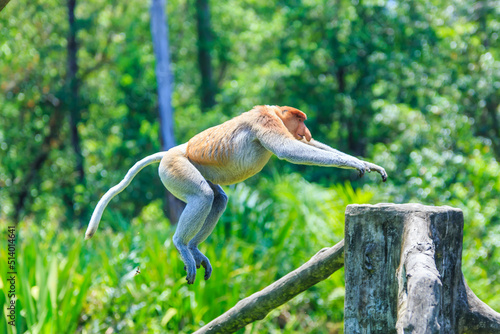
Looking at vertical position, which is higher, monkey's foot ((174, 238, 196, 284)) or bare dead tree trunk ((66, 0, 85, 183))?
bare dead tree trunk ((66, 0, 85, 183))

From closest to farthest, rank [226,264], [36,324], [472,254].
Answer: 1. [36,324]
2. [226,264]
3. [472,254]

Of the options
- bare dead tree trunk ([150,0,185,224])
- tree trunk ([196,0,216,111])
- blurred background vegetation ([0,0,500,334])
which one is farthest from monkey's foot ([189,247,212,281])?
tree trunk ([196,0,216,111])

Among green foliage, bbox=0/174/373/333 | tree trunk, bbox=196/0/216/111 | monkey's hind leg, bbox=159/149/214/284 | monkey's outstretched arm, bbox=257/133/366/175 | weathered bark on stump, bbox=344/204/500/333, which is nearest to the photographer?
weathered bark on stump, bbox=344/204/500/333

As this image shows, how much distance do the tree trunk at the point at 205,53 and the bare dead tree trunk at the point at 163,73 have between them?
5677mm

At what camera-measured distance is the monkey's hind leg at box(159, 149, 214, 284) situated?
219 cm

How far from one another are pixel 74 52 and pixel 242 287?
7.99 meters

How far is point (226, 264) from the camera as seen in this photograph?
4879mm

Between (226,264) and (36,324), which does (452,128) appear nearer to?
(226,264)

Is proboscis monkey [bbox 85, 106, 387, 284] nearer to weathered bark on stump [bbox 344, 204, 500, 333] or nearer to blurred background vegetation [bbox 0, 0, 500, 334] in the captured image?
weathered bark on stump [bbox 344, 204, 500, 333]

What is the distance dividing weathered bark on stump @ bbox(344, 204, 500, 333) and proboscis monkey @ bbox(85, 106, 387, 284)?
0.24 meters

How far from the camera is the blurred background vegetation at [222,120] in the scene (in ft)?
15.5

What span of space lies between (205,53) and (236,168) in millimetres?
13319

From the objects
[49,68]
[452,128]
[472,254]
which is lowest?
[472,254]

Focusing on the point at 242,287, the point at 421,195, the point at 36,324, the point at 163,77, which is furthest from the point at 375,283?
the point at 163,77
